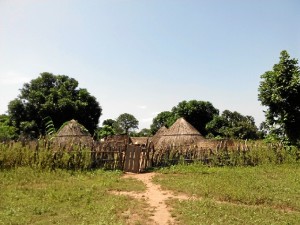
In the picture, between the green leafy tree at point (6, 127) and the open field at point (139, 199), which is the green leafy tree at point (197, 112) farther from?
the open field at point (139, 199)

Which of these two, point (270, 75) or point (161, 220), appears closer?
point (161, 220)

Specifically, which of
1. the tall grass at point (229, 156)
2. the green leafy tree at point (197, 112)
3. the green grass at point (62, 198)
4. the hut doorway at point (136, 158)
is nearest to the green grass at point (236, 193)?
the tall grass at point (229, 156)

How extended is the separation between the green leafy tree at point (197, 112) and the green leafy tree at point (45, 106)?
45.4ft

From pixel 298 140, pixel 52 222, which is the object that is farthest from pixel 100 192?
pixel 298 140

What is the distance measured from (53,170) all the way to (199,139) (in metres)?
11.9

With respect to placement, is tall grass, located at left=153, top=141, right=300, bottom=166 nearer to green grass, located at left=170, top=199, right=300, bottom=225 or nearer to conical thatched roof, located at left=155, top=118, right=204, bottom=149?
conical thatched roof, located at left=155, top=118, right=204, bottom=149

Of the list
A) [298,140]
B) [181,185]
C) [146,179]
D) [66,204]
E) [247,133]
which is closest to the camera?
[66,204]

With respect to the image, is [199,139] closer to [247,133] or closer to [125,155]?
[125,155]

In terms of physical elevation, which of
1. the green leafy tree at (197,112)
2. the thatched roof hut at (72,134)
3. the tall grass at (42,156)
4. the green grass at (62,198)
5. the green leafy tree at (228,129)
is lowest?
the green grass at (62,198)

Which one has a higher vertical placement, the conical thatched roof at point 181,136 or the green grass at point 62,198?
the conical thatched roof at point 181,136

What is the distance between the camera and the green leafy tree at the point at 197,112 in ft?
136

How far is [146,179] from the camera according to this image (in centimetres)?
1205

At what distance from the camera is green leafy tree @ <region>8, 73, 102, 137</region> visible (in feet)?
105

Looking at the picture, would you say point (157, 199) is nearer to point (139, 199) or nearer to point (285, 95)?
point (139, 199)
